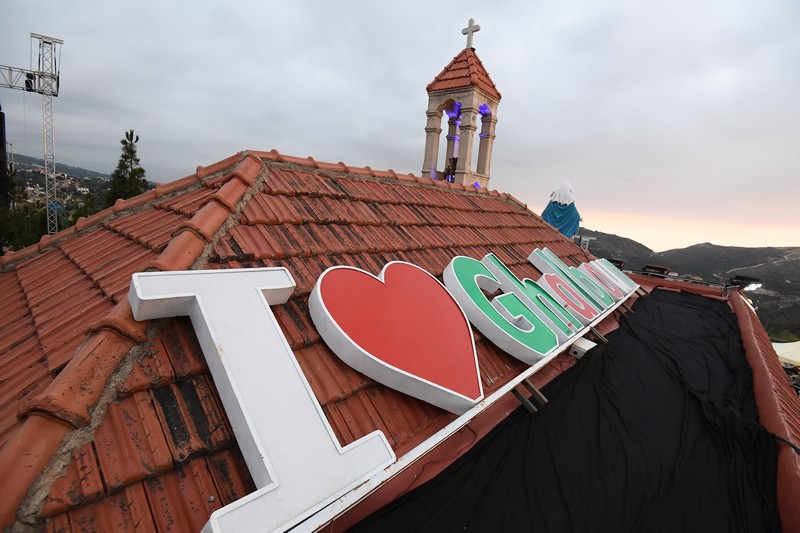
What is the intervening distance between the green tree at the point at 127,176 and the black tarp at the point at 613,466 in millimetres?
29797

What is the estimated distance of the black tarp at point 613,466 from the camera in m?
2.17

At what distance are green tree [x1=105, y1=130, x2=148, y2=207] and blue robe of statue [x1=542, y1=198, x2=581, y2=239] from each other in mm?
27426

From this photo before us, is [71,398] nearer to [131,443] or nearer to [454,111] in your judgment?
[131,443]

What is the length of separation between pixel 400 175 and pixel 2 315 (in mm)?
4365

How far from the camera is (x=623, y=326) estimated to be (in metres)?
5.79

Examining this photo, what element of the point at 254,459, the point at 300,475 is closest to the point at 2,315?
the point at 254,459

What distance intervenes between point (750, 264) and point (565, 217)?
7295 cm

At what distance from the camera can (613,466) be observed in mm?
2738

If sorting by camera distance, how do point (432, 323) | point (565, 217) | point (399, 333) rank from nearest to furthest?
point (399, 333), point (432, 323), point (565, 217)

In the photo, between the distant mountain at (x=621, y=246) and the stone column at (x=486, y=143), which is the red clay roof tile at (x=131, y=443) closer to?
the stone column at (x=486, y=143)

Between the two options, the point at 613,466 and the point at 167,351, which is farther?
the point at 613,466

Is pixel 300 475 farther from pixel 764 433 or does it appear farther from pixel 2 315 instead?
pixel 764 433

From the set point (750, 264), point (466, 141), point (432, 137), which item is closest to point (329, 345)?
point (466, 141)

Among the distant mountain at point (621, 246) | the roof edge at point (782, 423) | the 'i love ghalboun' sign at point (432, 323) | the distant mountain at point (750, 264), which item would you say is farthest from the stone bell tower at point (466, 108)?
the distant mountain at point (621, 246)
